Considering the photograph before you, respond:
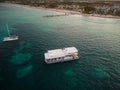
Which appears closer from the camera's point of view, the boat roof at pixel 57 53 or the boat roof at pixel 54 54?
the boat roof at pixel 54 54

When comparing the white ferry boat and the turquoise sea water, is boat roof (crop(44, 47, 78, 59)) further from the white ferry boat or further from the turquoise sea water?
the turquoise sea water

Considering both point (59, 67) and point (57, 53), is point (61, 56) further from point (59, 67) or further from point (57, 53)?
point (59, 67)

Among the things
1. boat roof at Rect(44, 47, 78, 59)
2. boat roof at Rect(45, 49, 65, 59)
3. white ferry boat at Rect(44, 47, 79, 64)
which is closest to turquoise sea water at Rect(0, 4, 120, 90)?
white ferry boat at Rect(44, 47, 79, 64)

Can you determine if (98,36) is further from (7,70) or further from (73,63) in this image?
(7,70)

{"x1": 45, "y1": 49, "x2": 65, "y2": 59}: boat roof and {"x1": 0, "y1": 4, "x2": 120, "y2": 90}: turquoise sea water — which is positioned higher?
{"x1": 45, "y1": 49, "x2": 65, "y2": 59}: boat roof

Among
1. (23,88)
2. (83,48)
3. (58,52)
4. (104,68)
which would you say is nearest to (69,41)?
(83,48)

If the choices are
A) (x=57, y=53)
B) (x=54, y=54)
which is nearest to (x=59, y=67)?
(x=54, y=54)

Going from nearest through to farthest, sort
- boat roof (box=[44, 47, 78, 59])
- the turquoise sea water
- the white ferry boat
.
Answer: the turquoise sea water < the white ferry boat < boat roof (box=[44, 47, 78, 59])

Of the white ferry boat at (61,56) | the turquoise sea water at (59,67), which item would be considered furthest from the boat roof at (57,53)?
the turquoise sea water at (59,67)

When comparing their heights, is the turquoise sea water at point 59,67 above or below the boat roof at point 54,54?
below

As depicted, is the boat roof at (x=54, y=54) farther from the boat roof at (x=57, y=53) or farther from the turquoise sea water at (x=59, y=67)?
the turquoise sea water at (x=59, y=67)

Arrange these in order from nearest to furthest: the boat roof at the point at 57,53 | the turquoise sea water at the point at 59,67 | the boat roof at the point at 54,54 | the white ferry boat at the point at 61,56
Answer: the turquoise sea water at the point at 59,67 → the white ferry boat at the point at 61,56 → the boat roof at the point at 54,54 → the boat roof at the point at 57,53
